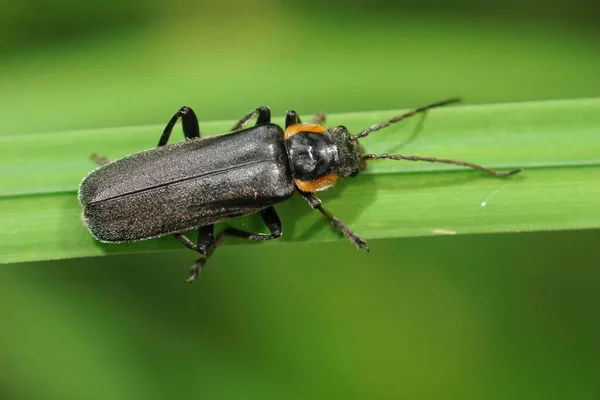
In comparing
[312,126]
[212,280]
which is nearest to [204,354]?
[212,280]

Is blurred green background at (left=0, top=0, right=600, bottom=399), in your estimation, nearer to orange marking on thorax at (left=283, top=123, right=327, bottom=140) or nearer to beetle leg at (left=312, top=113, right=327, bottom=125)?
beetle leg at (left=312, top=113, right=327, bottom=125)

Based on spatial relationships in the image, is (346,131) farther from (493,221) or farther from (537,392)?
(537,392)

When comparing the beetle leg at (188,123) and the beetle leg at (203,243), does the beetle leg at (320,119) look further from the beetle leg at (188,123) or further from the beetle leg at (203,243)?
the beetle leg at (203,243)

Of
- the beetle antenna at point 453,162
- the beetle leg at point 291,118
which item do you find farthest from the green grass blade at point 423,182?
the beetle leg at point 291,118

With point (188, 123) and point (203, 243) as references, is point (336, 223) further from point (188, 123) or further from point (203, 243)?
point (188, 123)

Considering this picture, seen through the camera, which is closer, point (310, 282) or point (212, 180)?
point (212, 180)

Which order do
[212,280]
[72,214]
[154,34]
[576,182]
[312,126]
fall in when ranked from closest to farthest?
[576,182] < [72,214] < [312,126] < [212,280] < [154,34]

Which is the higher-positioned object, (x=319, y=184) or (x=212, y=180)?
(x=212, y=180)

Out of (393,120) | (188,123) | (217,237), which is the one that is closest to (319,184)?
(393,120)
